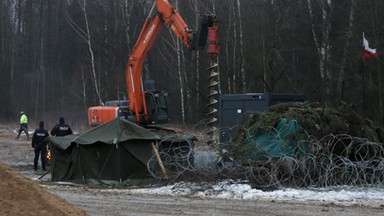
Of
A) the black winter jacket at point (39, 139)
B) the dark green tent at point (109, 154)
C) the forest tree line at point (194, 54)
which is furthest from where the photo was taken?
the forest tree line at point (194, 54)

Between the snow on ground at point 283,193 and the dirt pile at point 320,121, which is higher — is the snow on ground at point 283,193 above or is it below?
below

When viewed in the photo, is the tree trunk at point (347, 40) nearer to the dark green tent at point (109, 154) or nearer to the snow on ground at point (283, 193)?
the dark green tent at point (109, 154)

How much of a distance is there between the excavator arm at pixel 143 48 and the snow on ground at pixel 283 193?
7.96 meters

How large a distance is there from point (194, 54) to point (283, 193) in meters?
30.3

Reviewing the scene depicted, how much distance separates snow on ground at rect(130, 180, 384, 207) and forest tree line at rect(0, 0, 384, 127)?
23.7 ft

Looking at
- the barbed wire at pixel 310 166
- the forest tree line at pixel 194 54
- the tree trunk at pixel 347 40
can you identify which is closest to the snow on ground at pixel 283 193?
the barbed wire at pixel 310 166

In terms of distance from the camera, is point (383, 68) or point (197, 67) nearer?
point (383, 68)

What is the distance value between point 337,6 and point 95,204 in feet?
83.0

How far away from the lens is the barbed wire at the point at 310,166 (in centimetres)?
1479

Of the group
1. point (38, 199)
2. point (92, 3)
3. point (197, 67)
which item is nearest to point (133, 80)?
point (38, 199)

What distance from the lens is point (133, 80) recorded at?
76.7 ft

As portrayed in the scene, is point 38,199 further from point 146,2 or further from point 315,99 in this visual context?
point 146,2

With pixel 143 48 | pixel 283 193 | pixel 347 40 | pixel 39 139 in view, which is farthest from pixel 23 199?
pixel 347 40

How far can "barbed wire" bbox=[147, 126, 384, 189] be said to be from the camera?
48.5 feet
